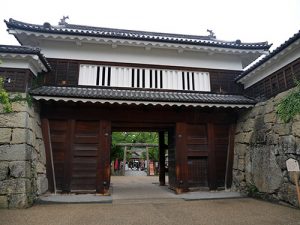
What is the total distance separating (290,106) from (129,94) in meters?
5.12

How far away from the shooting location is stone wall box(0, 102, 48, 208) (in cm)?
631

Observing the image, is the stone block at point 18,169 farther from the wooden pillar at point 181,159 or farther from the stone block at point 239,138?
the stone block at point 239,138

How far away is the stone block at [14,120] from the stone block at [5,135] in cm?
15

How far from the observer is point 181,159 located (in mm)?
8664

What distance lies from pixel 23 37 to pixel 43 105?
110 inches

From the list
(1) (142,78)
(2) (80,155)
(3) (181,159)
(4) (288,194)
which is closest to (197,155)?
(3) (181,159)

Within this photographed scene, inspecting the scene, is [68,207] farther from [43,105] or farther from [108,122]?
[43,105]

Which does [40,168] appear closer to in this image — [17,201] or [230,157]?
[17,201]

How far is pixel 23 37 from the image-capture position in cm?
875

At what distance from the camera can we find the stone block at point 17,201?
622cm

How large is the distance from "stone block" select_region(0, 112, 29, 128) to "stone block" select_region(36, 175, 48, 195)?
6.17 feet

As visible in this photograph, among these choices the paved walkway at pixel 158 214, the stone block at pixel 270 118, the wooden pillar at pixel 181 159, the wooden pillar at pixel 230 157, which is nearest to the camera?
the paved walkway at pixel 158 214

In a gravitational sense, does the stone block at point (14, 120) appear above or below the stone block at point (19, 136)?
above

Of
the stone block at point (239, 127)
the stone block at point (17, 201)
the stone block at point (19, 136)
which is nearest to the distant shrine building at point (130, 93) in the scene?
the stone block at point (239, 127)
